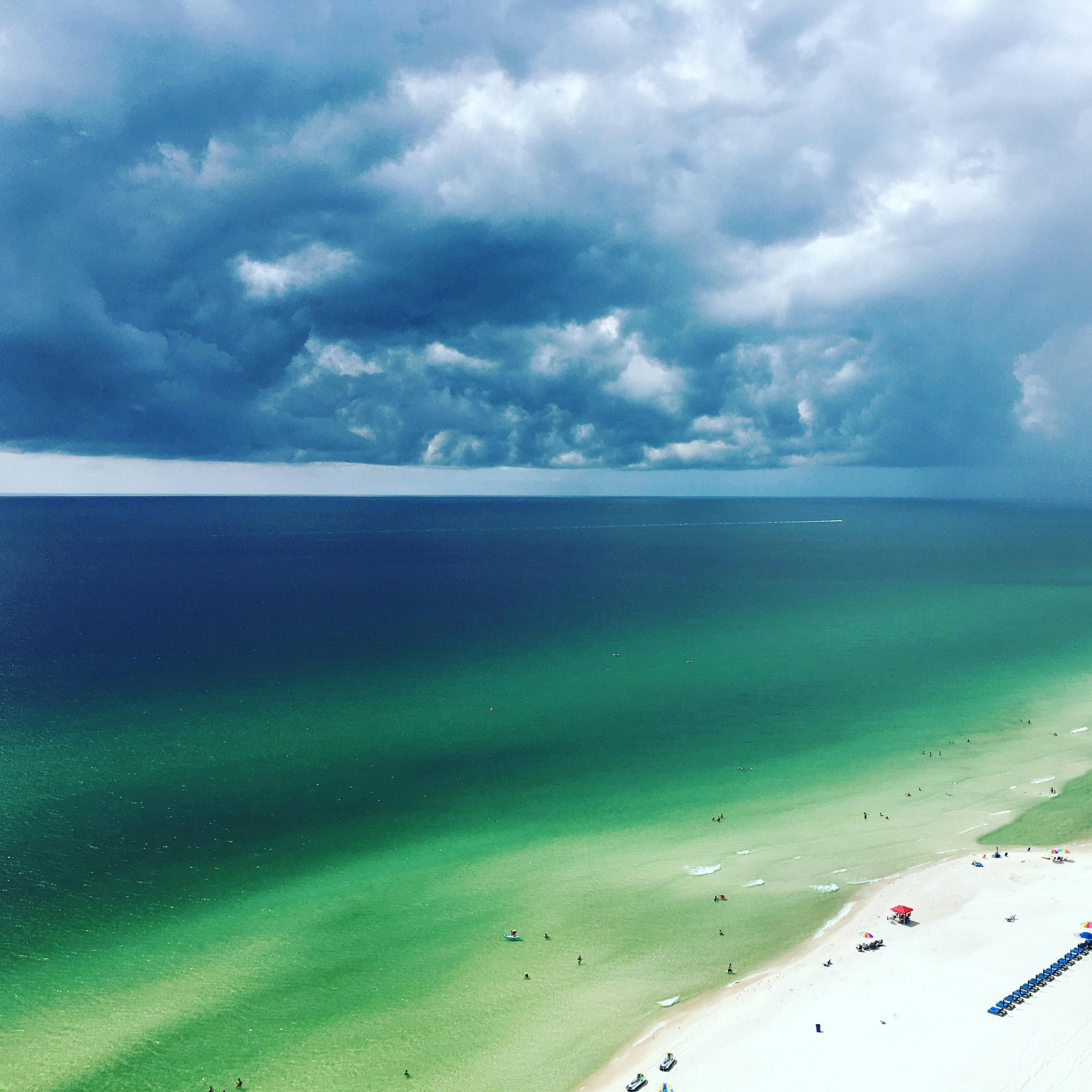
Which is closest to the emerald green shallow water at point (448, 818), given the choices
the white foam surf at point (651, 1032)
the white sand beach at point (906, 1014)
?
the white foam surf at point (651, 1032)

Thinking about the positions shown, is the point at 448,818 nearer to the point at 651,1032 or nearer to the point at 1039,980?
the point at 651,1032

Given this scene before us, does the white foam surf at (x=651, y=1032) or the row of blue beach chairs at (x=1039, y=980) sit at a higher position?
the white foam surf at (x=651, y=1032)

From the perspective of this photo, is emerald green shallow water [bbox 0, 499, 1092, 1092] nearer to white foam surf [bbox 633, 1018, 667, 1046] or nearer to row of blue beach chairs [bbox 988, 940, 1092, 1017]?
white foam surf [bbox 633, 1018, 667, 1046]

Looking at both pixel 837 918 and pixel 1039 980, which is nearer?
pixel 1039 980

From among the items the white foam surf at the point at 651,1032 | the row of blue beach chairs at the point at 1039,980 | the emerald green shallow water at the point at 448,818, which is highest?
the emerald green shallow water at the point at 448,818

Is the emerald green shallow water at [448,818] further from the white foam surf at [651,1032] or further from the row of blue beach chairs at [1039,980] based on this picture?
the row of blue beach chairs at [1039,980]

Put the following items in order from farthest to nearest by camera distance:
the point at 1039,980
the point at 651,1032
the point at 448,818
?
the point at 448,818 → the point at 1039,980 → the point at 651,1032

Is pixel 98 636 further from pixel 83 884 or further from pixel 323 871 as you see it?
pixel 323 871

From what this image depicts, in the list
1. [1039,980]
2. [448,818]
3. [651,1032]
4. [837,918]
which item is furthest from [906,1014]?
[448,818]
